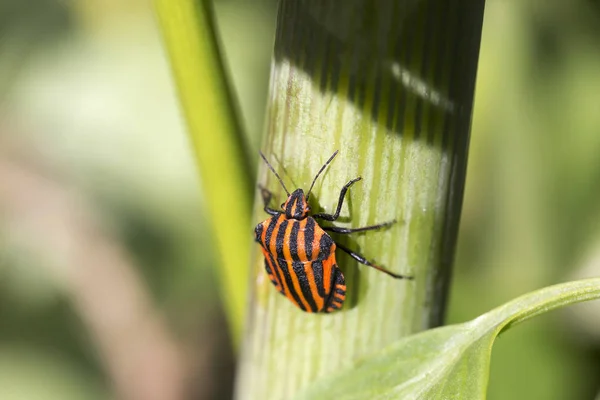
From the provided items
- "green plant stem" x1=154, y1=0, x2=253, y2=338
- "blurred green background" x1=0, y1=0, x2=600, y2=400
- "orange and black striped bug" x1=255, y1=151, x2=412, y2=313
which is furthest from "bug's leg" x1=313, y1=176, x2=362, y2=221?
"blurred green background" x1=0, y1=0, x2=600, y2=400

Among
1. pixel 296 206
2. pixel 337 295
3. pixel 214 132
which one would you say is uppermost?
pixel 214 132

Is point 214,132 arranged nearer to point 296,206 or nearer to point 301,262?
point 296,206

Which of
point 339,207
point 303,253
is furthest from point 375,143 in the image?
point 303,253

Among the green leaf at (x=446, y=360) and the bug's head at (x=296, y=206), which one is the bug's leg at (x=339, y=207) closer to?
the bug's head at (x=296, y=206)

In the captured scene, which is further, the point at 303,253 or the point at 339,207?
the point at 303,253

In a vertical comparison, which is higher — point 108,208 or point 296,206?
point 296,206

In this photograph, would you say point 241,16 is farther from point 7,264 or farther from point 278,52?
point 278,52
